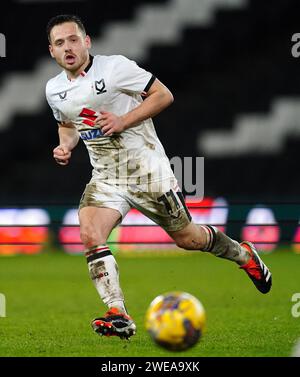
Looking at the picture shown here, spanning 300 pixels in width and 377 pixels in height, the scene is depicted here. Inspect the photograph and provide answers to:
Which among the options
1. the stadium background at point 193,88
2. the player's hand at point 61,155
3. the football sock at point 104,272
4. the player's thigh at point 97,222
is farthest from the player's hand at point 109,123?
the stadium background at point 193,88

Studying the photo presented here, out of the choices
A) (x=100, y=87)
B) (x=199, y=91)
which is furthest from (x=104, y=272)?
(x=199, y=91)

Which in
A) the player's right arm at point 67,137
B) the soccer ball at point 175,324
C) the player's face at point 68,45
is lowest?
the soccer ball at point 175,324

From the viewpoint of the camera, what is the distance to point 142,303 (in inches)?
337

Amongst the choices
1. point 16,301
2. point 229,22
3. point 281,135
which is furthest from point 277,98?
point 16,301

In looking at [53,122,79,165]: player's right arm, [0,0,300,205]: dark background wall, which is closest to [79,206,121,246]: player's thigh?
[53,122,79,165]: player's right arm

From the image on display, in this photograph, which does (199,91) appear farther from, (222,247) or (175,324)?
(175,324)

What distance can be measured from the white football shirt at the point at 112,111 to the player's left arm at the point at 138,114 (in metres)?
0.08

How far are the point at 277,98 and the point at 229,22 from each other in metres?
2.06

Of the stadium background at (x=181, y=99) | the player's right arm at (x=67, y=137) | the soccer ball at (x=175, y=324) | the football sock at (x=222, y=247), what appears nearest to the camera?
the soccer ball at (x=175, y=324)

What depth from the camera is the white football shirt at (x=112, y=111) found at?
6051 millimetres

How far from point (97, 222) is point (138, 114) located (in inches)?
29.9

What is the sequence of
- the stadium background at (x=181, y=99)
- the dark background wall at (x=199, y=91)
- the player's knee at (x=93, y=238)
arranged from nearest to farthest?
the player's knee at (x=93, y=238) < the stadium background at (x=181, y=99) < the dark background wall at (x=199, y=91)

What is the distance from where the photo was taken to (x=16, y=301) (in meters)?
8.99

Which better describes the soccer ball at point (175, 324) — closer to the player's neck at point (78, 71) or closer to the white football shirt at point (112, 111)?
the white football shirt at point (112, 111)
